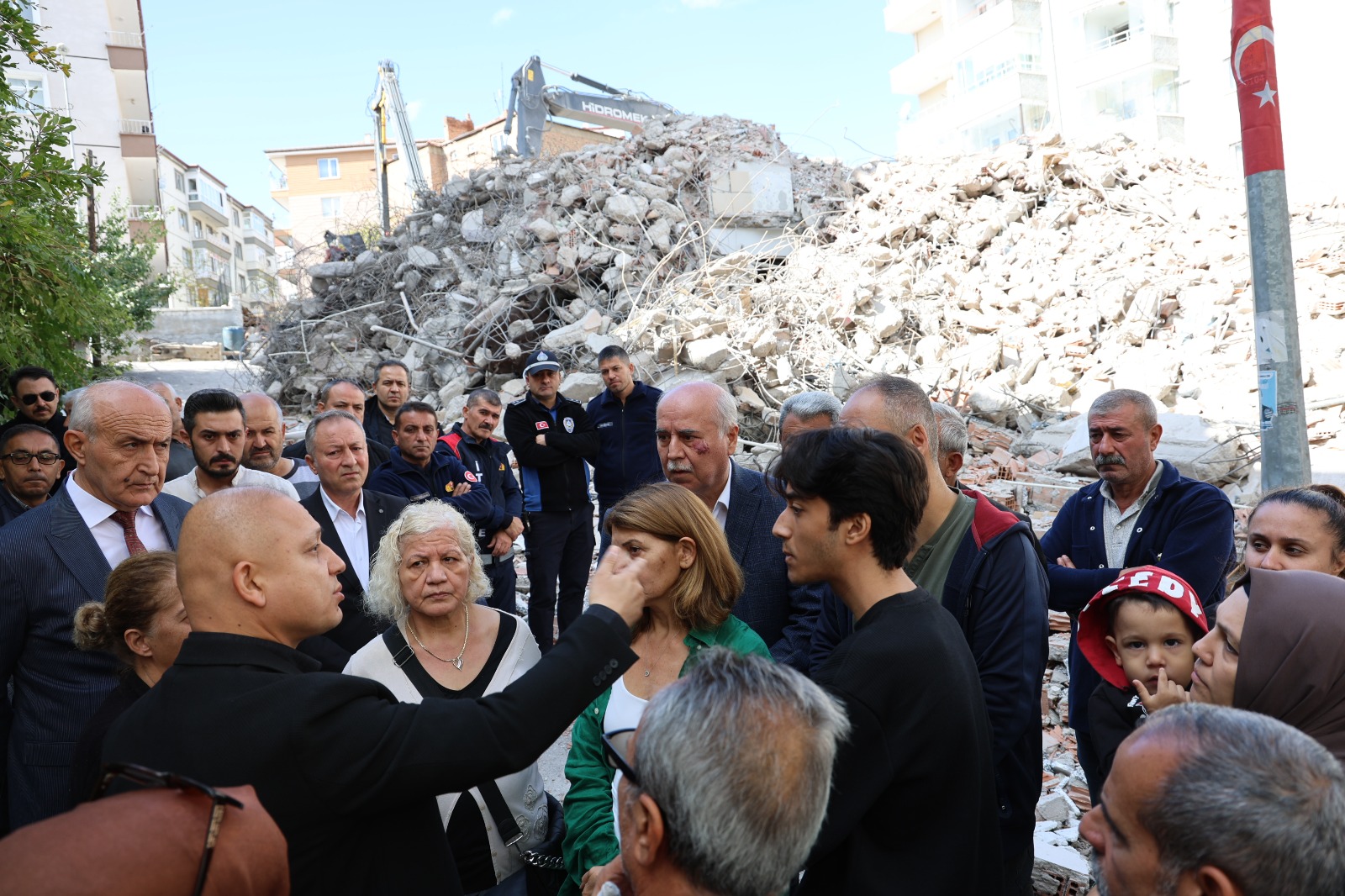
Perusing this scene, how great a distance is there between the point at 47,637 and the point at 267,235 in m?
76.9

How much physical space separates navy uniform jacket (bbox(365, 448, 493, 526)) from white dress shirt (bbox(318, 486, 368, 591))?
0.98 m

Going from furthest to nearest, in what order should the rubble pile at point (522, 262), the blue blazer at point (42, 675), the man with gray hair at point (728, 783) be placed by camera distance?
the rubble pile at point (522, 262), the blue blazer at point (42, 675), the man with gray hair at point (728, 783)

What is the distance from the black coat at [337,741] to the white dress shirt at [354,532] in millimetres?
2503

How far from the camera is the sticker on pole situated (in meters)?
5.07

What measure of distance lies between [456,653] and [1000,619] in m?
1.82

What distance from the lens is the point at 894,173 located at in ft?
54.7

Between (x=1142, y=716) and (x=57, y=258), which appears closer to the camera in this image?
(x=1142, y=716)

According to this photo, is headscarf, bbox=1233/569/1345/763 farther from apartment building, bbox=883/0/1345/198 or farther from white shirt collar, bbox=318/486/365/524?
apartment building, bbox=883/0/1345/198

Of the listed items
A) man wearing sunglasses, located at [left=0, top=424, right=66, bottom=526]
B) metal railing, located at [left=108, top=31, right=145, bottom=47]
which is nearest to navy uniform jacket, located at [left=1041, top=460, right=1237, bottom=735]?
man wearing sunglasses, located at [left=0, top=424, right=66, bottom=526]

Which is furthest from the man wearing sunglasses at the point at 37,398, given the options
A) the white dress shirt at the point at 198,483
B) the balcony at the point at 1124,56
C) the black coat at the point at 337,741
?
the balcony at the point at 1124,56

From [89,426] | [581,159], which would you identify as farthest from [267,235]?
[89,426]

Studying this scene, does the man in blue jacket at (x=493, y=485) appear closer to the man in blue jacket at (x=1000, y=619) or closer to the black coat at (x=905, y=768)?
the man in blue jacket at (x=1000, y=619)

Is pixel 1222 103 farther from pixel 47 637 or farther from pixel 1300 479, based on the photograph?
pixel 47 637

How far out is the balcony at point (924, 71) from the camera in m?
40.7
